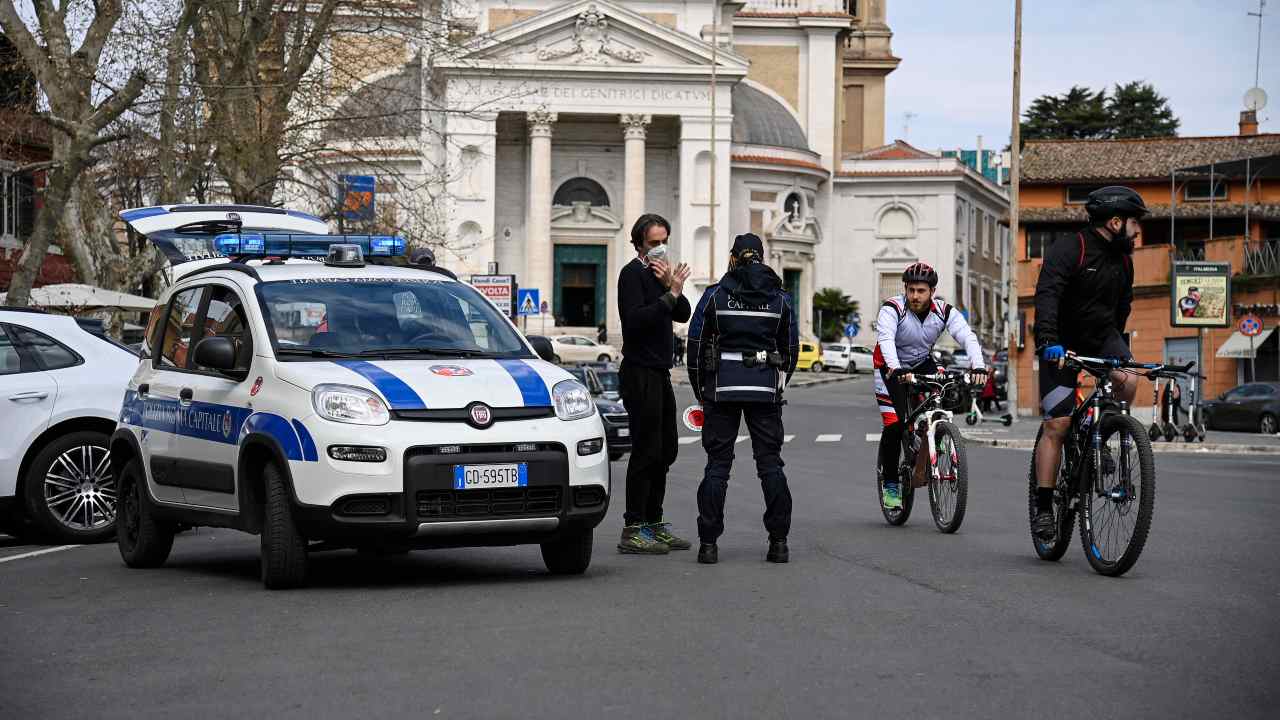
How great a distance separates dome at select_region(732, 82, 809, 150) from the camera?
8850 cm

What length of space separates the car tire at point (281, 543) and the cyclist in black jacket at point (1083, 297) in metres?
4.11

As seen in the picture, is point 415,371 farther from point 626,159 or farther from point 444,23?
point 626,159

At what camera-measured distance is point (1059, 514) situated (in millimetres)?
10258

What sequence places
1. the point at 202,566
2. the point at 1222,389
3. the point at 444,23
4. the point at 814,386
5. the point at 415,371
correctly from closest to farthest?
the point at 415,371 < the point at 202,566 < the point at 444,23 < the point at 1222,389 < the point at 814,386

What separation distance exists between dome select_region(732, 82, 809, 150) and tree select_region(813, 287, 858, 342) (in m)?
7.47

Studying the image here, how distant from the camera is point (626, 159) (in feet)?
269

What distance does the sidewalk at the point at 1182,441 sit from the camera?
33.1 meters

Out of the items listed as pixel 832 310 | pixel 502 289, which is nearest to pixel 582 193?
pixel 832 310

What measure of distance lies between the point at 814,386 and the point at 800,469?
4613 centimetres

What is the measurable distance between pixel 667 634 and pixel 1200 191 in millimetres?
62700

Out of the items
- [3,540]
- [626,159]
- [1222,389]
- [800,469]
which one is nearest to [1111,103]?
[626,159]

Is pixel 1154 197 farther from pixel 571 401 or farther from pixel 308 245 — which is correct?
pixel 571 401

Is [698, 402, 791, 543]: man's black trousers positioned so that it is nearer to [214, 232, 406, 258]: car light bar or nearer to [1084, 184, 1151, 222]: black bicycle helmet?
[1084, 184, 1151, 222]: black bicycle helmet

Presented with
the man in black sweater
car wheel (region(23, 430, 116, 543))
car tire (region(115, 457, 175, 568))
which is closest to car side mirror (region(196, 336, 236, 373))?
car tire (region(115, 457, 175, 568))
